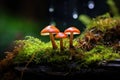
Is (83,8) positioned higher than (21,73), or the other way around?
(83,8)

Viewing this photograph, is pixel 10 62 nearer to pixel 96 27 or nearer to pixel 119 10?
pixel 96 27

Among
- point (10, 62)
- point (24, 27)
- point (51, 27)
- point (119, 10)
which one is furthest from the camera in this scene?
point (119, 10)

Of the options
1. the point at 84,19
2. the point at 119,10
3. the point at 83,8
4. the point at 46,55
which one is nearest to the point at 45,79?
the point at 46,55

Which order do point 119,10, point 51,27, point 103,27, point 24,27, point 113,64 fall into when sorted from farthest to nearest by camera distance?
point 119,10 → point 24,27 → point 103,27 → point 51,27 → point 113,64

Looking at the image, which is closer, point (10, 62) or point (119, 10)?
point (10, 62)

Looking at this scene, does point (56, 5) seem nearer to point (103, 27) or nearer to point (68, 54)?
point (103, 27)

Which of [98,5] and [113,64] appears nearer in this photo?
[113,64]

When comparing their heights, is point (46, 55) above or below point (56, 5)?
below

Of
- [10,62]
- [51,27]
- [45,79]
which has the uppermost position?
[51,27]

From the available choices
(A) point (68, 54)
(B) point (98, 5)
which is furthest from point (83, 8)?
(A) point (68, 54)
